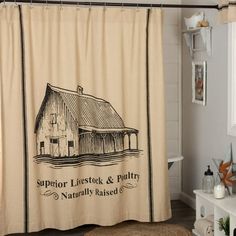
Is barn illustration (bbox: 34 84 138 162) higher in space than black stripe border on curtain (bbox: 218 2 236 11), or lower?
lower

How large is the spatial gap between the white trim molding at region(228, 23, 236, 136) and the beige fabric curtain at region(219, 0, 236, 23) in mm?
220

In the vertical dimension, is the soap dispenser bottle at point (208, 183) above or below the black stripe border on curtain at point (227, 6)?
below

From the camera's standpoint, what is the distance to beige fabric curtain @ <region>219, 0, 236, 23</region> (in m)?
3.19

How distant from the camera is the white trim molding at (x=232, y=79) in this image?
11.5 feet

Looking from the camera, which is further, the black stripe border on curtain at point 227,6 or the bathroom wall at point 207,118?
the bathroom wall at point 207,118

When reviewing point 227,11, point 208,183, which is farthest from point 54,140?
point 227,11

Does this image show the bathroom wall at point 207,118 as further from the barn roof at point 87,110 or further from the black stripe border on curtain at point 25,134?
the black stripe border on curtain at point 25,134

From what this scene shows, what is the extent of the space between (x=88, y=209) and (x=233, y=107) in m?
1.47

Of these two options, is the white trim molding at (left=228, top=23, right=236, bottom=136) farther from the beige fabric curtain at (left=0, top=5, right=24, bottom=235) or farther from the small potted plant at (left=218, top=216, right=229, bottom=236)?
the beige fabric curtain at (left=0, top=5, right=24, bottom=235)

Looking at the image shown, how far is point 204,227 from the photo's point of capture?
3312 mm

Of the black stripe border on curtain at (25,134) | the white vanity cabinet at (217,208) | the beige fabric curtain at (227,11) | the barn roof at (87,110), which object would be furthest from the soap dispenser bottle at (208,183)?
the black stripe border on curtain at (25,134)

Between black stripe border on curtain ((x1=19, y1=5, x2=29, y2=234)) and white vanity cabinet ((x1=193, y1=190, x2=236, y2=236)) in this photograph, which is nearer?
white vanity cabinet ((x1=193, y1=190, x2=236, y2=236))

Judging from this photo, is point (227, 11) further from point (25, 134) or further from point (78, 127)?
point (25, 134)

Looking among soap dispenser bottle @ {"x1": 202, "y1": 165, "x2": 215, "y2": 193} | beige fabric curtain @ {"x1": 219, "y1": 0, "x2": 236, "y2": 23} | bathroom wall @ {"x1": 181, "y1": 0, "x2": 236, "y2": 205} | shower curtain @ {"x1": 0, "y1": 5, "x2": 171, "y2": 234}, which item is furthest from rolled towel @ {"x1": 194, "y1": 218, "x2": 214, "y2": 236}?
beige fabric curtain @ {"x1": 219, "y1": 0, "x2": 236, "y2": 23}
